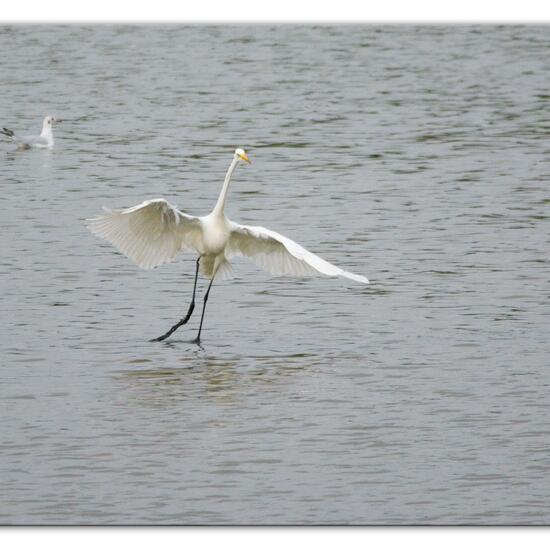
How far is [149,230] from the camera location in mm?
Result: 11133

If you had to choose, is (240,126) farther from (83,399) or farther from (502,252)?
(83,399)

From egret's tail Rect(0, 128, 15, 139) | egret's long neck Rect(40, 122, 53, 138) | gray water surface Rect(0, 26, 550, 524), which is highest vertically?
gray water surface Rect(0, 26, 550, 524)

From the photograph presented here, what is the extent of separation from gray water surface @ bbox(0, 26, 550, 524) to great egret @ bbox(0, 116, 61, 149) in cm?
12

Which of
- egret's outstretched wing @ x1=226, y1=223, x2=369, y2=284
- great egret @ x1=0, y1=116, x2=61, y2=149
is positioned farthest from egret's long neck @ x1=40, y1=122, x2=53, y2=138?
egret's outstretched wing @ x1=226, y1=223, x2=369, y2=284

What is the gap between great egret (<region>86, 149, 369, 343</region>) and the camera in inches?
430

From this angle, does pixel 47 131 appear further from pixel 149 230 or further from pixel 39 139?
pixel 149 230

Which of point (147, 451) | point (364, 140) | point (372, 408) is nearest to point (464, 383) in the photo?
point (372, 408)

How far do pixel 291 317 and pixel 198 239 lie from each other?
951 millimetres

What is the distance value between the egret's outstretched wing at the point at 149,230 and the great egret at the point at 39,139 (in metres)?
8.66

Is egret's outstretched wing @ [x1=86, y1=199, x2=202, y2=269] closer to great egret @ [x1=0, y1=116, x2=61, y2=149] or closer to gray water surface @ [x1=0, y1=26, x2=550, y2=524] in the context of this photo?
gray water surface @ [x1=0, y1=26, x2=550, y2=524]

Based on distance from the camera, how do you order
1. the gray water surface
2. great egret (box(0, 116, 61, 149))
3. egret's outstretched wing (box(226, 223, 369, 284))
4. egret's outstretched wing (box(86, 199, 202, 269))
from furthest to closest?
great egret (box(0, 116, 61, 149)) → egret's outstretched wing (box(226, 223, 369, 284)) → egret's outstretched wing (box(86, 199, 202, 269)) → the gray water surface

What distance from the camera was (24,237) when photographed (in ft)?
47.8

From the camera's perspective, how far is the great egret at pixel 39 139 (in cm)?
1977

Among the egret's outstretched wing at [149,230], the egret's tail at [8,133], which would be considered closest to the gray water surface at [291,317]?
the egret's tail at [8,133]
